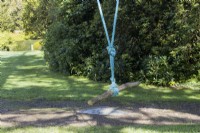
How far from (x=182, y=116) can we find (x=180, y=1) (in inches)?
196

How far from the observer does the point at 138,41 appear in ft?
37.9

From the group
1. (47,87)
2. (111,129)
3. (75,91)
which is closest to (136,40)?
(75,91)

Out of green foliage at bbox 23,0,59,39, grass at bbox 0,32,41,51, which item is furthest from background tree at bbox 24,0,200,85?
grass at bbox 0,32,41,51

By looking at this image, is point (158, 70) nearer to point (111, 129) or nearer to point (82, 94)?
point (82, 94)

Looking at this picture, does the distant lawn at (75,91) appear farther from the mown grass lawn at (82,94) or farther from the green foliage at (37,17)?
the green foliage at (37,17)

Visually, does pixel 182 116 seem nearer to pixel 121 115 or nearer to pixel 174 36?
pixel 121 115

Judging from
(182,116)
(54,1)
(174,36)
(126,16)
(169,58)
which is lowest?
(182,116)

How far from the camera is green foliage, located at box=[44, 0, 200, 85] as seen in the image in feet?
34.6

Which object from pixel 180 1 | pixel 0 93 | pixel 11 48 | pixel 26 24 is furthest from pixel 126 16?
pixel 11 48

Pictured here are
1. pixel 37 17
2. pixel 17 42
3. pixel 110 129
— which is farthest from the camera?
pixel 17 42

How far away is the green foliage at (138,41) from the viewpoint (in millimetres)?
10531

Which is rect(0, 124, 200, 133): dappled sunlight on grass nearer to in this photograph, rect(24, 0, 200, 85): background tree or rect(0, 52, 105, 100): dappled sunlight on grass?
rect(0, 52, 105, 100): dappled sunlight on grass

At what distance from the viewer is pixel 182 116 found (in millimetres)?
6535

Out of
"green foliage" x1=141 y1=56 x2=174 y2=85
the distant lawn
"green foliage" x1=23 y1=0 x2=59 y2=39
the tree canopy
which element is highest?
"green foliage" x1=23 y1=0 x2=59 y2=39
